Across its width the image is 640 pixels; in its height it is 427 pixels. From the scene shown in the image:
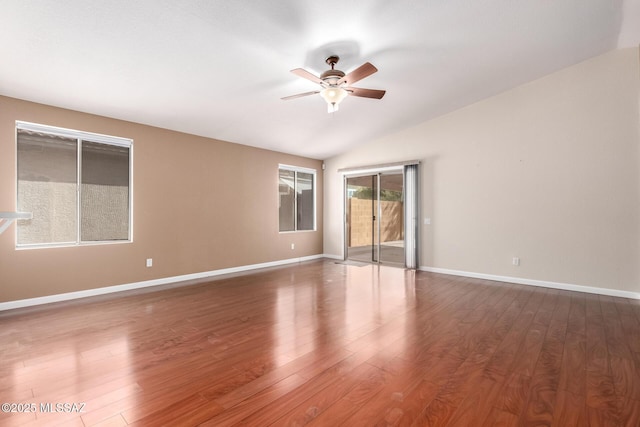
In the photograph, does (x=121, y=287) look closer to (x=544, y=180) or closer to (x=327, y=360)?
(x=327, y=360)

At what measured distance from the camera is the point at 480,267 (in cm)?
550

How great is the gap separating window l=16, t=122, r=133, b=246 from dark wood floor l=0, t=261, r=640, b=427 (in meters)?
0.98

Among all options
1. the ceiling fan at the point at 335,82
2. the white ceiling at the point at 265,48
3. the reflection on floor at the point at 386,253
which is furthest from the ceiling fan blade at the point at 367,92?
the reflection on floor at the point at 386,253

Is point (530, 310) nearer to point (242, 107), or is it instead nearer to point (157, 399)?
point (157, 399)

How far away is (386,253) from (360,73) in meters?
4.58

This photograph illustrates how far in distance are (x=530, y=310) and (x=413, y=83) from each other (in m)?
3.44

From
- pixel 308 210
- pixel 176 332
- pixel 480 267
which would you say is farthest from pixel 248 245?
pixel 480 267

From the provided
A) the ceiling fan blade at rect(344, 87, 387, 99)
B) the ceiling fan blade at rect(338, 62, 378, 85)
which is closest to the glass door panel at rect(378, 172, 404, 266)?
the ceiling fan blade at rect(344, 87, 387, 99)

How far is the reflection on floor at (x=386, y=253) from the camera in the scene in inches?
264

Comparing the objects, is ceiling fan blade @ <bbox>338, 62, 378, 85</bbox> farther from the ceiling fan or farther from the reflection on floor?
the reflection on floor

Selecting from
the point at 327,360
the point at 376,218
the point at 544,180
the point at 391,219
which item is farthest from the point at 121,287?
the point at 544,180

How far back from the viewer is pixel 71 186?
14.0ft

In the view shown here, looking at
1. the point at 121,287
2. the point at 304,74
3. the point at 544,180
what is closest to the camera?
Result: the point at 304,74

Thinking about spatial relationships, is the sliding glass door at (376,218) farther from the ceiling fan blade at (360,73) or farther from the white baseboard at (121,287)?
the ceiling fan blade at (360,73)
